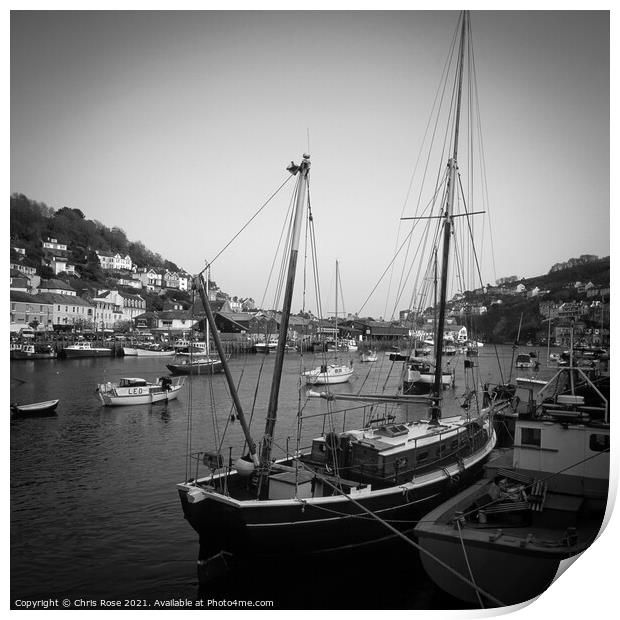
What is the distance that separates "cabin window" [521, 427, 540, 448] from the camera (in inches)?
279

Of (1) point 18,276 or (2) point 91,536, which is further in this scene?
(1) point 18,276

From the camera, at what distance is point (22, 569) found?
22.7 feet

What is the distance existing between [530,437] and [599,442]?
85 cm

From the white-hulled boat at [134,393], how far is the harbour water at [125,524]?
28.8 inches

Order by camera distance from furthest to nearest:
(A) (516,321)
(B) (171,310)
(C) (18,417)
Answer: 1. (B) (171,310)
2. (A) (516,321)
3. (C) (18,417)

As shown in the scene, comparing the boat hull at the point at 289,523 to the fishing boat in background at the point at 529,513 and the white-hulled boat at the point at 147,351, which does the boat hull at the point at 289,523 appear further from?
the white-hulled boat at the point at 147,351

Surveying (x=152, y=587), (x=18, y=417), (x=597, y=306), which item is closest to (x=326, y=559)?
(x=152, y=587)

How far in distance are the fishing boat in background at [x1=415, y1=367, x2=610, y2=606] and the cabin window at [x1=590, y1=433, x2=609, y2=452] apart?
0.01 metres

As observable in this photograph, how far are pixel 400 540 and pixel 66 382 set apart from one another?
2280 cm

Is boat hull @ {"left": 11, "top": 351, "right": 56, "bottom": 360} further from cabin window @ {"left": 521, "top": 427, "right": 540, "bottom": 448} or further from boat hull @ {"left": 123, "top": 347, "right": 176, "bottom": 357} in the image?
cabin window @ {"left": 521, "top": 427, "right": 540, "bottom": 448}

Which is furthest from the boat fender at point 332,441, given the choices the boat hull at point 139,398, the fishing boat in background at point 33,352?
the fishing boat in background at point 33,352

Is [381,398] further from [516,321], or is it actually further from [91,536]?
[516,321]

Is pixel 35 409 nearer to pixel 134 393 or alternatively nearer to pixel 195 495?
pixel 134 393

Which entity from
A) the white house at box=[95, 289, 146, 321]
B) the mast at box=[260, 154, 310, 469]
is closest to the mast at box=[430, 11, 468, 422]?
the mast at box=[260, 154, 310, 469]
